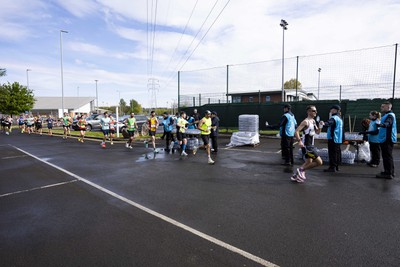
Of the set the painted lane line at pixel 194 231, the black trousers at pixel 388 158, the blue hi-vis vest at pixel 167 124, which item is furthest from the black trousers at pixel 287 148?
the painted lane line at pixel 194 231

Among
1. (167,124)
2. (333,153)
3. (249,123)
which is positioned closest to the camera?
(333,153)

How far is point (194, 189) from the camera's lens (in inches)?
237

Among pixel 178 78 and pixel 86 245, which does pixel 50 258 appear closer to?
pixel 86 245

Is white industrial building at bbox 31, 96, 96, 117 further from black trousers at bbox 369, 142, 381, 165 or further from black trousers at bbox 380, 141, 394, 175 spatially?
black trousers at bbox 380, 141, 394, 175

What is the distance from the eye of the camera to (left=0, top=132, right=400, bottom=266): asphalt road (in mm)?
3242

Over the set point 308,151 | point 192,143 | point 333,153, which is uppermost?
point 308,151

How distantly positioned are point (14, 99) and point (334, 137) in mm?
42222

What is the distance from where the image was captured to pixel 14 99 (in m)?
36.8

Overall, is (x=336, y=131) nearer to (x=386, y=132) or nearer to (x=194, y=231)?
(x=386, y=132)

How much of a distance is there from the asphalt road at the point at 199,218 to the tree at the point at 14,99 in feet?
117

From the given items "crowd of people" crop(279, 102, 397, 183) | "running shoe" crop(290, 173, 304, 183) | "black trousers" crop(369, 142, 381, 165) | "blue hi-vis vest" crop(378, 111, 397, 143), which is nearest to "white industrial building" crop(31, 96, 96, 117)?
"crowd of people" crop(279, 102, 397, 183)

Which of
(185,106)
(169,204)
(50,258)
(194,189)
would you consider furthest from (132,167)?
(185,106)

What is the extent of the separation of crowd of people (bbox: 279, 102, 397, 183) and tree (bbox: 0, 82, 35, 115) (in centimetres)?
4030

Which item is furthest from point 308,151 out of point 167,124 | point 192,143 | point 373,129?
point 167,124
